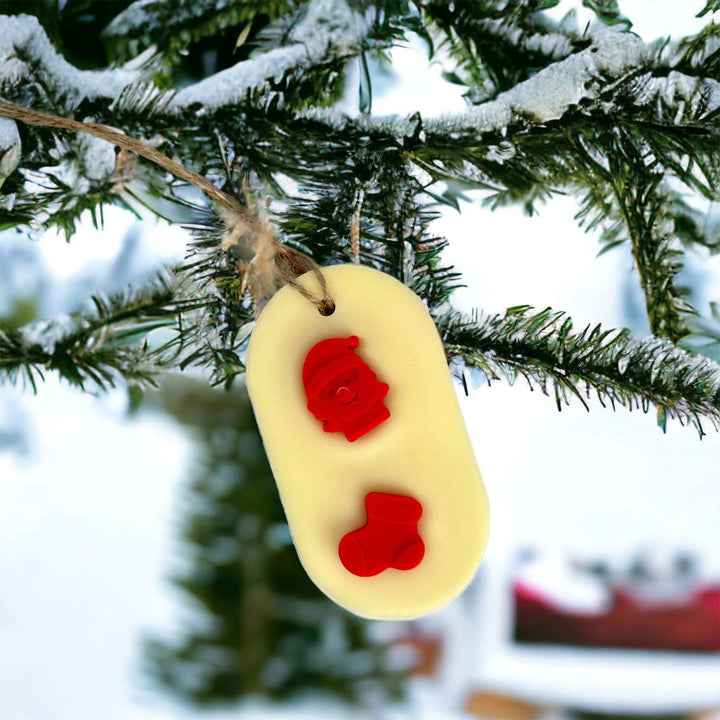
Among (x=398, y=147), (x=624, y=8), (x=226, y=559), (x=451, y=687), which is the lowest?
(x=451, y=687)

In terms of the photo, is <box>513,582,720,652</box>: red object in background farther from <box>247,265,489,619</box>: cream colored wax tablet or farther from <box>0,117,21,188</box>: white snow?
<box>0,117,21,188</box>: white snow

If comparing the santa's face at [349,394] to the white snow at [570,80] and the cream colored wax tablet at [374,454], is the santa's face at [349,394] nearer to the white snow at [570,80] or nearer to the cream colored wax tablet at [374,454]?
the cream colored wax tablet at [374,454]

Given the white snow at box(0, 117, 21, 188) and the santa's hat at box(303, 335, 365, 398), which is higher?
the white snow at box(0, 117, 21, 188)

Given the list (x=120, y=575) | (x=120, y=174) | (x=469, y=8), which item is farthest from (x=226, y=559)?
(x=469, y=8)

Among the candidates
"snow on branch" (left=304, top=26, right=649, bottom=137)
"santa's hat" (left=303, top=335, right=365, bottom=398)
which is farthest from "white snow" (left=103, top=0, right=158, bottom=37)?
"santa's hat" (left=303, top=335, right=365, bottom=398)

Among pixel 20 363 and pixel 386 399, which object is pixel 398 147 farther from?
pixel 20 363
